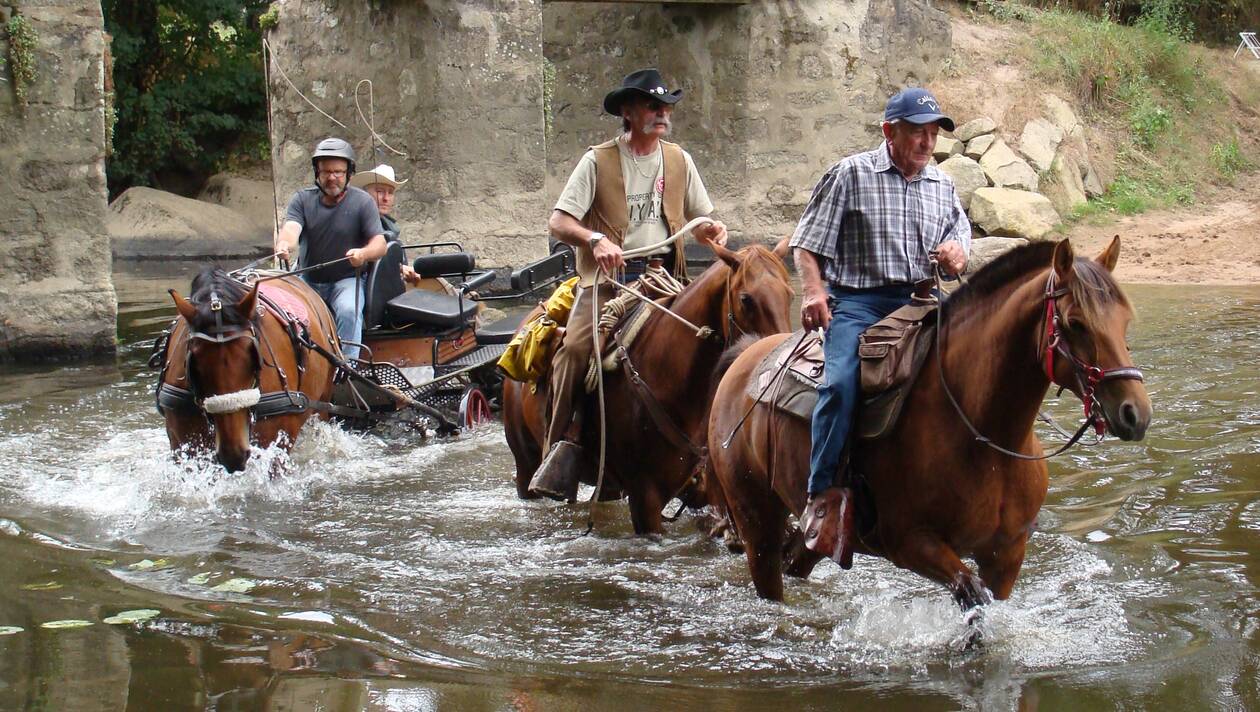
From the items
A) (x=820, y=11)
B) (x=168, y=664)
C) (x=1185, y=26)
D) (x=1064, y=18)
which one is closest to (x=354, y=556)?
(x=168, y=664)

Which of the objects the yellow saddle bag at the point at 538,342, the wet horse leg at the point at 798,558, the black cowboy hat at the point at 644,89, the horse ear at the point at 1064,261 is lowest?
the wet horse leg at the point at 798,558

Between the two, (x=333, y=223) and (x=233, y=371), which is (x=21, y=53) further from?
(x=233, y=371)

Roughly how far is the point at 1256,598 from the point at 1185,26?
797 inches

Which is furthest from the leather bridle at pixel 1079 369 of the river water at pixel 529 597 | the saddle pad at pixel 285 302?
the saddle pad at pixel 285 302

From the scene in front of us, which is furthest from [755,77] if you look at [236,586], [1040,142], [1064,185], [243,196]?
[236,586]

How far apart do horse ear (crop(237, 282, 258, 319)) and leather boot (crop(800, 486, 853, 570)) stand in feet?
12.5

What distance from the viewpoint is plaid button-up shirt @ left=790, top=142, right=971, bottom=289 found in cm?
521

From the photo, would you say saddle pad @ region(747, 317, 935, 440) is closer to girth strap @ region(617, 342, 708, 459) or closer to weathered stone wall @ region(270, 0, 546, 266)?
girth strap @ region(617, 342, 708, 459)

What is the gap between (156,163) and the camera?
2689 cm

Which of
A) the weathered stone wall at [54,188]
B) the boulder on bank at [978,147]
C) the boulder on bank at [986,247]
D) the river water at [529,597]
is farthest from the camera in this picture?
the boulder on bank at [978,147]

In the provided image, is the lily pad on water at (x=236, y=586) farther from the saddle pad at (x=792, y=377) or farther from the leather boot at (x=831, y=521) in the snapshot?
the leather boot at (x=831, y=521)

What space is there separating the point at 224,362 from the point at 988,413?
445 cm

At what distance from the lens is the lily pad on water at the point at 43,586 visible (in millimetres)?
6219

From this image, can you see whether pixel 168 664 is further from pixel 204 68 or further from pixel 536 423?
pixel 204 68
